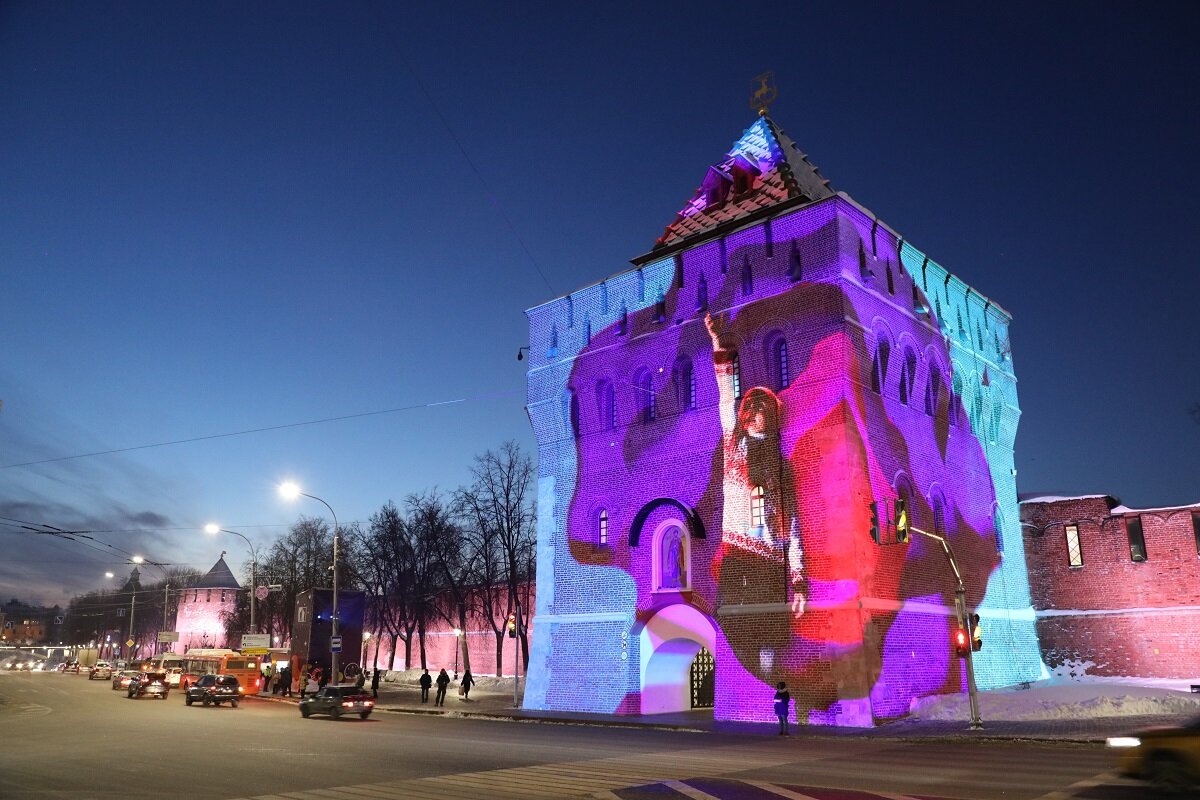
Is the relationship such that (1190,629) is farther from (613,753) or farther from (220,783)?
(220,783)

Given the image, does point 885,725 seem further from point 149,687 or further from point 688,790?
point 149,687

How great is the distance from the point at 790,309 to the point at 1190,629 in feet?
66.7

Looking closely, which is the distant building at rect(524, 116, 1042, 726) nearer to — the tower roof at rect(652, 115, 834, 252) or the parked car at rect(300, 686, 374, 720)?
the tower roof at rect(652, 115, 834, 252)

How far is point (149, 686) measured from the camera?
46188 mm

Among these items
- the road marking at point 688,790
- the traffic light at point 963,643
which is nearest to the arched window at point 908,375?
the traffic light at point 963,643

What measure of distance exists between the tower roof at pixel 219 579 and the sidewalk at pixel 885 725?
292 ft

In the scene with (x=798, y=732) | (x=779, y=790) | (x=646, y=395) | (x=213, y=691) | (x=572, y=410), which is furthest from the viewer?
(x=213, y=691)

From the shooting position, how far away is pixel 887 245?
31875 mm

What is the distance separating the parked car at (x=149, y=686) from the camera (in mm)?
46150

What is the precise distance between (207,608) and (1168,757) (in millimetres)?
119405

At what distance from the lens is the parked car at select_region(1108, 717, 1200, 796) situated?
11117 mm

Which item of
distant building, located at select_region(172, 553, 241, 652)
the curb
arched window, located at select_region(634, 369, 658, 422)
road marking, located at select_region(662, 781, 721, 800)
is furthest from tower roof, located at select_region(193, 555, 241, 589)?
road marking, located at select_region(662, 781, 721, 800)

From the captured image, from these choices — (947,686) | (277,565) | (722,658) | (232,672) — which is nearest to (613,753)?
A: (722,658)

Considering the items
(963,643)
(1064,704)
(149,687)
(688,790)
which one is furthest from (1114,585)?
(149,687)
